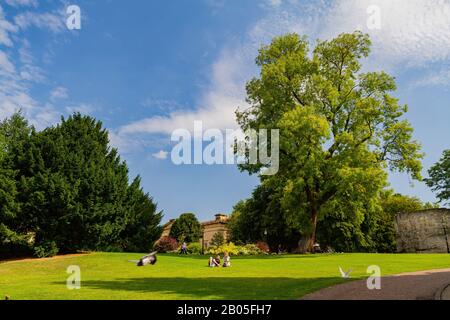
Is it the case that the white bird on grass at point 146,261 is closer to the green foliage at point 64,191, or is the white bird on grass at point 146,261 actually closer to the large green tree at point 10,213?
the green foliage at point 64,191

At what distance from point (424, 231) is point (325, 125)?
20691mm

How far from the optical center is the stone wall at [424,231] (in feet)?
148

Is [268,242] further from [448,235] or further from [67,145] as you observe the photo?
[67,145]

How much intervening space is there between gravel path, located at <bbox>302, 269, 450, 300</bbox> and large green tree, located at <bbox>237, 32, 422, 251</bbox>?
A: 64.7 feet

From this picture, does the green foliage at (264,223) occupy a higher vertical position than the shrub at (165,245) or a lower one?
higher

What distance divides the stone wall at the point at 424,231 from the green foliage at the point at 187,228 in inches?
2155

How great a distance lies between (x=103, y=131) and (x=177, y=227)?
171 feet

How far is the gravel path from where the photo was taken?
40.5ft

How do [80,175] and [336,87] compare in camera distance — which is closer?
[80,175]

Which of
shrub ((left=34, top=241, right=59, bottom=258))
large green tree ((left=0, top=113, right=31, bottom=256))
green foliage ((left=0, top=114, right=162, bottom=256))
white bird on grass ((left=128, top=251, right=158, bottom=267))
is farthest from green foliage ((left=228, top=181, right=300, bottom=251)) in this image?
large green tree ((left=0, top=113, right=31, bottom=256))

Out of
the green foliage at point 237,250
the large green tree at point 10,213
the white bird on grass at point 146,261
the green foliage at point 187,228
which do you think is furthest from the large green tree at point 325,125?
the green foliage at point 187,228

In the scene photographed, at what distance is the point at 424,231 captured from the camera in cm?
4612

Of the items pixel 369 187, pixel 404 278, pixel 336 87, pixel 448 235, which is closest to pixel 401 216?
pixel 448 235

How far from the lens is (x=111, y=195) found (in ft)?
129
